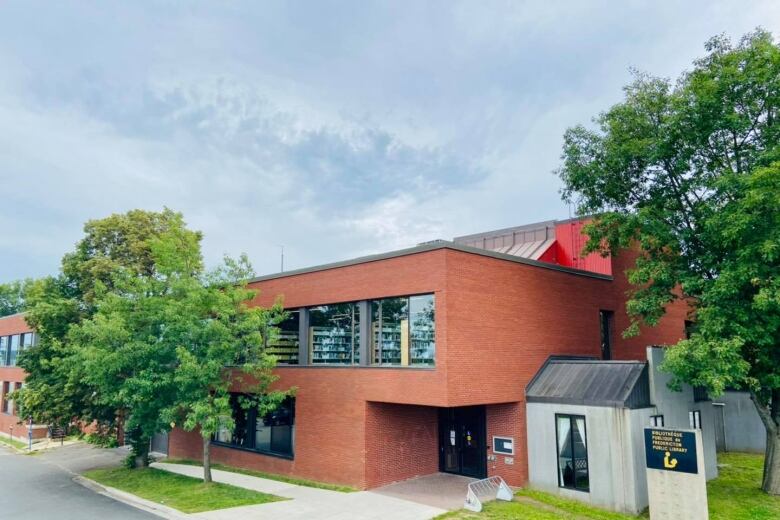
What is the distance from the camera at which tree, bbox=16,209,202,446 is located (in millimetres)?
21688

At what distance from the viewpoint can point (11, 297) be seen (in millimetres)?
74438

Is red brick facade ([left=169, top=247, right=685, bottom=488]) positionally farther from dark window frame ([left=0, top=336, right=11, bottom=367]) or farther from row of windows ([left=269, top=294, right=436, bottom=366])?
dark window frame ([left=0, top=336, right=11, bottom=367])

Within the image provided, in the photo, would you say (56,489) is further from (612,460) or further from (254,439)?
(612,460)

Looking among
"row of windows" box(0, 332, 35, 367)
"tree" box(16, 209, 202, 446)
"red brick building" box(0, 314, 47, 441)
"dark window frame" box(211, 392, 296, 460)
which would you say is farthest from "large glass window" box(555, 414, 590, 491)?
"row of windows" box(0, 332, 35, 367)

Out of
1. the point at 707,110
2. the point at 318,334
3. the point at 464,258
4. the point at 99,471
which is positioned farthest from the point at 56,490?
the point at 707,110

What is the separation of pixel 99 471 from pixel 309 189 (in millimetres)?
20477

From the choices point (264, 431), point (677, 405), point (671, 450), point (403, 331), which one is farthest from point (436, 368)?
point (264, 431)

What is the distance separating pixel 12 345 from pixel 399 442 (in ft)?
115

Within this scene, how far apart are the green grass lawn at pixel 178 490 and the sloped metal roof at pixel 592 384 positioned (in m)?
8.60

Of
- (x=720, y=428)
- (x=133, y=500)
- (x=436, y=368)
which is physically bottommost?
(x=133, y=500)

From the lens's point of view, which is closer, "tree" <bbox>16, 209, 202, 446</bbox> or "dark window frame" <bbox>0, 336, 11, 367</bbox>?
"tree" <bbox>16, 209, 202, 446</bbox>

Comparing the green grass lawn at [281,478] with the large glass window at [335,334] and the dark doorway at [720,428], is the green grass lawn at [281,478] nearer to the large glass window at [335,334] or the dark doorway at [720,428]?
the large glass window at [335,334]

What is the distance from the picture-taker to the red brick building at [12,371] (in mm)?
36500

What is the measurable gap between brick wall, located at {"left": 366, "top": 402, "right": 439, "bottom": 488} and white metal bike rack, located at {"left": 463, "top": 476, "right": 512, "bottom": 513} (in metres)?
2.72
